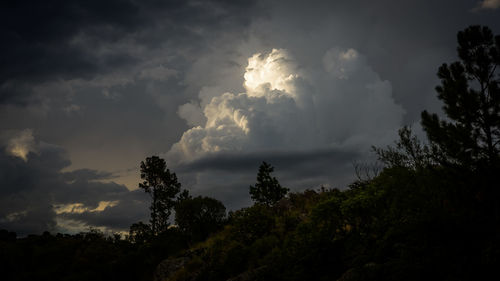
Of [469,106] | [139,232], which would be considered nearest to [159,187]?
[139,232]

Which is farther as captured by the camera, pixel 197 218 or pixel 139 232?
pixel 139 232

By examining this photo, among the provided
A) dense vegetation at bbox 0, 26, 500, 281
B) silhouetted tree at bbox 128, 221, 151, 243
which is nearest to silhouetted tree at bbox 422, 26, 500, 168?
dense vegetation at bbox 0, 26, 500, 281

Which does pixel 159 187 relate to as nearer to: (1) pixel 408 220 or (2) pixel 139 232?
(2) pixel 139 232

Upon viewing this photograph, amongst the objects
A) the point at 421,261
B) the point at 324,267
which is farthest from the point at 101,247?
the point at 421,261

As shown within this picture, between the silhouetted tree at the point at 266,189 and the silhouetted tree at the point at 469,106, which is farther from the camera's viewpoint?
the silhouetted tree at the point at 266,189

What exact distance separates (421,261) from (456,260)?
2.12ft

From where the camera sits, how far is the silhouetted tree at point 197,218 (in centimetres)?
3197

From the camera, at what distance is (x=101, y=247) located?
112 ft

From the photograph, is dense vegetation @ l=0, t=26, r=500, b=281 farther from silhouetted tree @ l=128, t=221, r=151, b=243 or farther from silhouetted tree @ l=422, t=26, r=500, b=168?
silhouetted tree @ l=128, t=221, r=151, b=243

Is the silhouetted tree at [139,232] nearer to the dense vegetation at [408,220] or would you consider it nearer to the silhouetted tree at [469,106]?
the dense vegetation at [408,220]

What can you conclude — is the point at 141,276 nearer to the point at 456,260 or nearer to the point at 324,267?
the point at 324,267

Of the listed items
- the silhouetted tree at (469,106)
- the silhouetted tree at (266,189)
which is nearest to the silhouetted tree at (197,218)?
the silhouetted tree at (266,189)

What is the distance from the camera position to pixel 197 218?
3231 cm

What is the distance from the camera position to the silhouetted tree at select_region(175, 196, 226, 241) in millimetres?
31969
